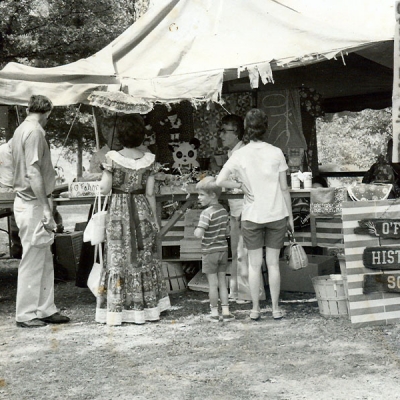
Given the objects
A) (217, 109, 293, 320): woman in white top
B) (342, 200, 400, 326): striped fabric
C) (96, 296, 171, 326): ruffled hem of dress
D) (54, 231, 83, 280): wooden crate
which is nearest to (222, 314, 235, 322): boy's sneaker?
(217, 109, 293, 320): woman in white top

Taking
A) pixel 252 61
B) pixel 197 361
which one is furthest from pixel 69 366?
pixel 252 61

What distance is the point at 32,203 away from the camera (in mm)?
5816

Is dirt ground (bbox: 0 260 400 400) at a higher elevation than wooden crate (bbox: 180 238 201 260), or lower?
lower

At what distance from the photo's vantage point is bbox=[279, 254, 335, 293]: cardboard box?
722cm

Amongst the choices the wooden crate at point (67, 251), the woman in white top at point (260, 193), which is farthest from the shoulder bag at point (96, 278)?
the wooden crate at point (67, 251)

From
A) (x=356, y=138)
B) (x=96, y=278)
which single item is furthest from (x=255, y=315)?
(x=356, y=138)

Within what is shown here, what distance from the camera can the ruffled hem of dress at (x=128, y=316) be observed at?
5.91m

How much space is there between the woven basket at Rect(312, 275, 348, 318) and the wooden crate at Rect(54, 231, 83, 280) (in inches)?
154

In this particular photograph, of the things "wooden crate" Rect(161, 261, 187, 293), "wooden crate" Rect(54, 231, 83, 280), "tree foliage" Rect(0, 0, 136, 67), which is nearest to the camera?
"wooden crate" Rect(161, 261, 187, 293)

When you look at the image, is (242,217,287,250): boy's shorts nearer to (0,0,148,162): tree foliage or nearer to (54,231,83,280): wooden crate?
(54,231,83,280): wooden crate

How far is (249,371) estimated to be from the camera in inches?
174

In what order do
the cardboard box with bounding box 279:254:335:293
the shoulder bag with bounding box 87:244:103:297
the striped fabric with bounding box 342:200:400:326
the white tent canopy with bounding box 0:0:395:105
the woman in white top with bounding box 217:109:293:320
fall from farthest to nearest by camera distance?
the cardboard box with bounding box 279:254:335:293 → the white tent canopy with bounding box 0:0:395:105 → the shoulder bag with bounding box 87:244:103:297 → the woman in white top with bounding box 217:109:293:320 → the striped fabric with bounding box 342:200:400:326

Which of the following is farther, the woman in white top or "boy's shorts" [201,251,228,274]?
"boy's shorts" [201,251,228,274]

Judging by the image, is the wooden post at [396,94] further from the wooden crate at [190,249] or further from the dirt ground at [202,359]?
the wooden crate at [190,249]
